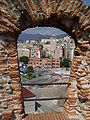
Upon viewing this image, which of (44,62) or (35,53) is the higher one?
(35,53)

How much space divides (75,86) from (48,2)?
1952 millimetres

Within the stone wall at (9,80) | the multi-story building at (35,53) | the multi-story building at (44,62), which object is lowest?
the multi-story building at (44,62)

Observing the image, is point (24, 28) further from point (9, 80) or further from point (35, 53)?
point (35, 53)

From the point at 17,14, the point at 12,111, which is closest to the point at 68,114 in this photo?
the point at 12,111

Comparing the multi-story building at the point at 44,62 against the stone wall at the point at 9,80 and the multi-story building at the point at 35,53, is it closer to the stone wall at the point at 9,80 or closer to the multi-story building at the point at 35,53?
the multi-story building at the point at 35,53

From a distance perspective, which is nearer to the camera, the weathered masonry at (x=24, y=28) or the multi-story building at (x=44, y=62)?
the weathered masonry at (x=24, y=28)

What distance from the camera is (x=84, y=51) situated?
3383mm

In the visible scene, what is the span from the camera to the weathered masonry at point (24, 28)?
9.63ft

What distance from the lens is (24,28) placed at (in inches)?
127

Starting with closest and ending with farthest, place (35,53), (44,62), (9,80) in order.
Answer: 1. (9,80)
2. (44,62)
3. (35,53)

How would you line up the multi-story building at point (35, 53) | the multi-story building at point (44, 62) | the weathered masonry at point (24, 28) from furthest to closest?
the multi-story building at point (35, 53) → the multi-story building at point (44, 62) → the weathered masonry at point (24, 28)

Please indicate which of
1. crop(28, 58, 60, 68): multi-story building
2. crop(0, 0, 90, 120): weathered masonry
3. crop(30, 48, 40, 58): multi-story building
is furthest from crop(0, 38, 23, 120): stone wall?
crop(30, 48, 40, 58): multi-story building

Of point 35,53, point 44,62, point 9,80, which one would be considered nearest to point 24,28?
point 9,80

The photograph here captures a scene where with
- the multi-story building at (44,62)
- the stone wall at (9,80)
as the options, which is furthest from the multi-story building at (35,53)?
the stone wall at (9,80)
